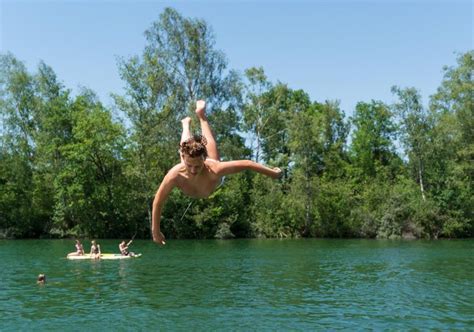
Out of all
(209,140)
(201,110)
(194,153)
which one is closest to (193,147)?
(194,153)

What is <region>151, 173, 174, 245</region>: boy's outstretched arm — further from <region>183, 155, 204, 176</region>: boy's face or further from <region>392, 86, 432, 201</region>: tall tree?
<region>392, 86, 432, 201</region>: tall tree

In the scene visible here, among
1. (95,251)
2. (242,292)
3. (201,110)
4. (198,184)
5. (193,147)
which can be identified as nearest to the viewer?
(193,147)

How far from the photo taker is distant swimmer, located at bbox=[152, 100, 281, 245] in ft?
19.1

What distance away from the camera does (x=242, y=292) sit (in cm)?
2181

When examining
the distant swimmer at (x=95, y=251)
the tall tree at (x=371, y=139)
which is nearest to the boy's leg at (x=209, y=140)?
the distant swimmer at (x=95, y=251)

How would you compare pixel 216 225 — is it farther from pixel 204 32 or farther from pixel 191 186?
pixel 191 186

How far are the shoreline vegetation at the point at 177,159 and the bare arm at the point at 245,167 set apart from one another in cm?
4251

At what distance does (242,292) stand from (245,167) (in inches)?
655

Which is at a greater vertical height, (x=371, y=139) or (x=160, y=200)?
(x=371, y=139)

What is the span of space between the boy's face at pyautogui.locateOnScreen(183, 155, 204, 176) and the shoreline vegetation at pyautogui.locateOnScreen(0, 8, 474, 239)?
4258cm

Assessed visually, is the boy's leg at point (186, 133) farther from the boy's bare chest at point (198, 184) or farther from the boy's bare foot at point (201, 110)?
the boy's bare chest at point (198, 184)

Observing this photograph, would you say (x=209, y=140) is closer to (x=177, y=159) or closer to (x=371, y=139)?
(x=177, y=159)

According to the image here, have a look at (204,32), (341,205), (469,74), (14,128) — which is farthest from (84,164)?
(469,74)

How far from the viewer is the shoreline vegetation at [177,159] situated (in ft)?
169
